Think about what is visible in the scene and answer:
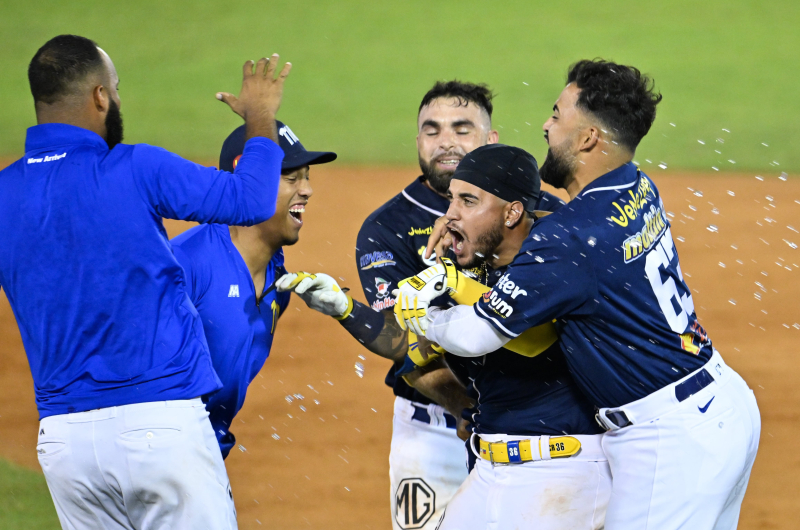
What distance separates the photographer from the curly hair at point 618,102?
385cm

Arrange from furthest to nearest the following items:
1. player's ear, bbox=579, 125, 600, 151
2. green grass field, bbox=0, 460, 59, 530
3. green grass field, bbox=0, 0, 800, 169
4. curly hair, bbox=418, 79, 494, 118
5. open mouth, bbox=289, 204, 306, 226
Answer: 1. green grass field, bbox=0, 0, 800, 169
2. green grass field, bbox=0, 460, 59, 530
3. curly hair, bbox=418, 79, 494, 118
4. open mouth, bbox=289, 204, 306, 226
5. player's ear, bbox=579, 125, 600, 151

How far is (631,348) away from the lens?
3.47 metres

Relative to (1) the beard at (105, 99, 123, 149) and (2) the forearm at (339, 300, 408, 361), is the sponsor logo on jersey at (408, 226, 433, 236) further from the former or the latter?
(1) the beard at (105, 99, 123, 149)

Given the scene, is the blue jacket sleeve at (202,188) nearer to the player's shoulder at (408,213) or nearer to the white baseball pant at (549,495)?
the white baseball pant at (549,495)

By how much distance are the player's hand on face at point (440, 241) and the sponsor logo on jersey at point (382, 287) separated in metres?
0.66

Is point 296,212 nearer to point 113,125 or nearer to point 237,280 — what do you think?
point 237,280

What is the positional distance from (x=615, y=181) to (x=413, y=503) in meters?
2.29

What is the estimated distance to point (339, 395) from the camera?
9086 mm

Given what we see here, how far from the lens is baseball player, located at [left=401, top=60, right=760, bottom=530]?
3391mm

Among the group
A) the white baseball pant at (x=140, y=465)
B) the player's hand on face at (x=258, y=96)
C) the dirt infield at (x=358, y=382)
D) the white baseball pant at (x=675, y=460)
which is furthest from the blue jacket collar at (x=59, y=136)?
the dirt infield at (x=358, y=382)

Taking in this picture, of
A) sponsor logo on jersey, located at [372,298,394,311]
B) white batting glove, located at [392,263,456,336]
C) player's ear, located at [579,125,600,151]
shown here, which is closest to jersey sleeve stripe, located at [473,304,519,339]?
white batting glove, located at [392,263,456,336]

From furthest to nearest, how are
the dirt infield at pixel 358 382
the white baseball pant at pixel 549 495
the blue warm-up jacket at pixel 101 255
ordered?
1. the dirt infield at pixel 358 382
2. the white baseball pant at pixel 549 495
3. the blue warm-up jacket at pixel 101 255

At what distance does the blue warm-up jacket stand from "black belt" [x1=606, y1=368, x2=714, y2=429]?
5.52ft

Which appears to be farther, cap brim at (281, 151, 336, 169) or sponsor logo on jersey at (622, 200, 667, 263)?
cap brim at (281, 151, 336, 169)
